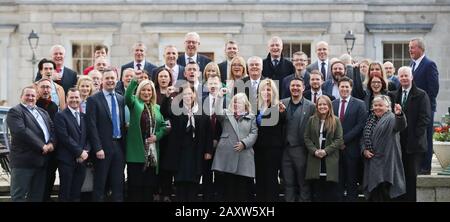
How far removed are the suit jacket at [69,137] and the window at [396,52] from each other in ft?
57.7

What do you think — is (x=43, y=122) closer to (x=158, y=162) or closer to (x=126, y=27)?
(x=158, y=162)

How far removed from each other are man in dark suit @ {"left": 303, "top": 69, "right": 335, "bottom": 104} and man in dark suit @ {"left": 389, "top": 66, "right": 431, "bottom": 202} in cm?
89

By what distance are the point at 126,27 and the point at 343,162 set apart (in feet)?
54.1

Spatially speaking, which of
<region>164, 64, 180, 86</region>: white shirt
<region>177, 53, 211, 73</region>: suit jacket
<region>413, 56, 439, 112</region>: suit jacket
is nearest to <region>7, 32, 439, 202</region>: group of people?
<region>164, 64, 180, 86</region>: white shirt

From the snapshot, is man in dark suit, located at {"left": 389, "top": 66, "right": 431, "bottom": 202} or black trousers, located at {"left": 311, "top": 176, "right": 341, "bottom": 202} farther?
man in dark suit, located at {"left": 389, "top": 66, "right": 431, "bottom": 202}

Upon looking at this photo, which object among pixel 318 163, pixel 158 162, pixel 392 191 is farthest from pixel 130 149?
pixel 392 191

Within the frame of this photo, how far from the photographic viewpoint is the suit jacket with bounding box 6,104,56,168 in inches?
496

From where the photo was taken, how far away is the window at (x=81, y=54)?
2898 centimetres

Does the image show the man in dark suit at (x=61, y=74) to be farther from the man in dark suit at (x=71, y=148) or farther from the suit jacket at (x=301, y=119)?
the suit jacket at (x=301, y=119)

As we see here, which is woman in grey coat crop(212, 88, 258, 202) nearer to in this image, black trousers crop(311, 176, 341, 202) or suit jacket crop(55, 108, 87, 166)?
black trousers crop(311, 176, 341, 202)

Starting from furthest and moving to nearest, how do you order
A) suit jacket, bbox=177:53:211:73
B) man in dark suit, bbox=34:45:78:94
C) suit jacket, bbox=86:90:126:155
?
1. suit jacket, bbox=177:53:211:73
2. man in dark suit, bbox=34:45:78:94
3. suit jacket, bbox=86:90:126:155

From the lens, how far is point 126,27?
94.8 feet

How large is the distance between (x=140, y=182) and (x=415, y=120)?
3459mm

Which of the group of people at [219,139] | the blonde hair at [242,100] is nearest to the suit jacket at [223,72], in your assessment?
the group of people at [219,139]
